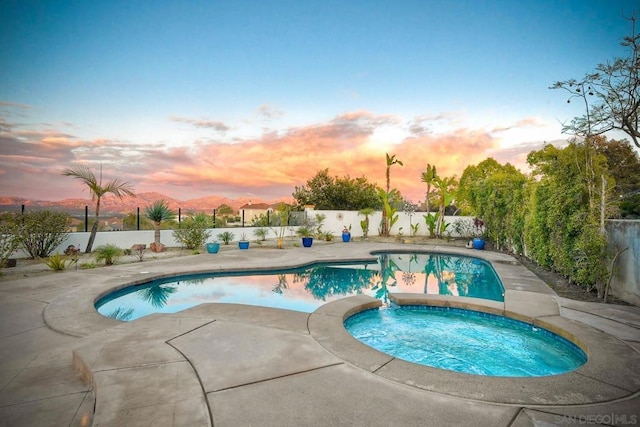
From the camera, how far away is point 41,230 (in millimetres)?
10695

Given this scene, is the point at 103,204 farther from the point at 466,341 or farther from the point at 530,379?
the point at 530,379

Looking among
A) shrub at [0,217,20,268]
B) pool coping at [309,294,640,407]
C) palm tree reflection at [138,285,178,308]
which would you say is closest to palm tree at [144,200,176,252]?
shrub at [0,217,20,268]

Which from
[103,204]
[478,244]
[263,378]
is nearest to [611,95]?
[263,378]

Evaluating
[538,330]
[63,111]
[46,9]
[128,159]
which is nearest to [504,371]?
[538,330]

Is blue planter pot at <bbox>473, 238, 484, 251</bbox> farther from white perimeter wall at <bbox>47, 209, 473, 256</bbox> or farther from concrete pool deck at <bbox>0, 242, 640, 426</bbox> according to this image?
concrete pool deck at <bbox>0, 242, 640, 426</bbox>

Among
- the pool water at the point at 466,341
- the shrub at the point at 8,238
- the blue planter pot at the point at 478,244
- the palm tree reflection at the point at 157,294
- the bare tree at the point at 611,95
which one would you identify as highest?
the bare tree at the point at 611,95

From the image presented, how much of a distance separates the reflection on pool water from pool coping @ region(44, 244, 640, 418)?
598 millimetres

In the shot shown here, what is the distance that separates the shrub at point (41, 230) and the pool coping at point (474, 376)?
486 cm

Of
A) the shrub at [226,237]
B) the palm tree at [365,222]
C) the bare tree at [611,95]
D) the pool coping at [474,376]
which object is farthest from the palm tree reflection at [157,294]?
the palm tree at [365,222]

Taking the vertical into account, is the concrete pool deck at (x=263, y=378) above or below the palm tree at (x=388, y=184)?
below

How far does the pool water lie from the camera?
4.23 m

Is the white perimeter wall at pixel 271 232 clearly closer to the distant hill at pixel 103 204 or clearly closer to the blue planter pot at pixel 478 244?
the distant hill at pixel 103 204

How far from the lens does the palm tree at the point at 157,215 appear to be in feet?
44.3

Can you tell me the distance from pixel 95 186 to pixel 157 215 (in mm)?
2432
